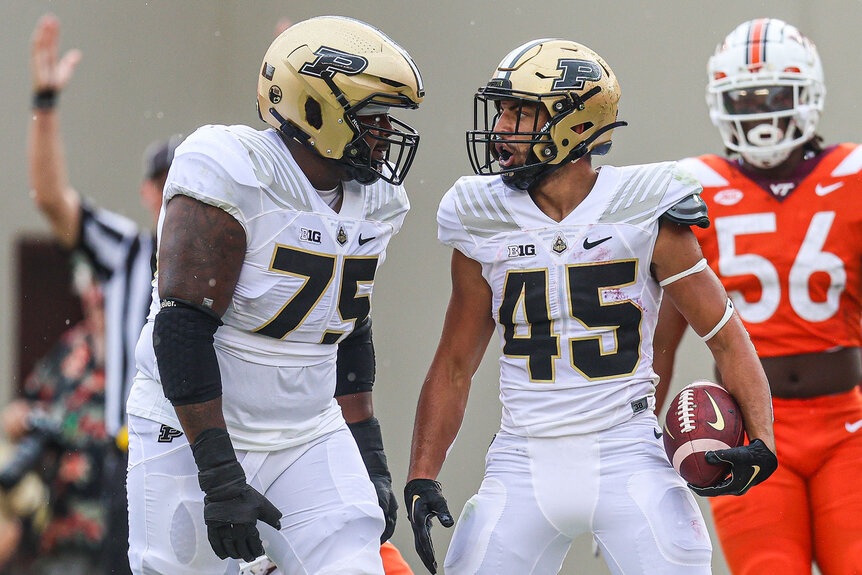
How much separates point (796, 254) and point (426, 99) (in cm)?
237

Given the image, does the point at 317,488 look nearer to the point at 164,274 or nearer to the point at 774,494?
the point at 164,274

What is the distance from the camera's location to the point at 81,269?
192 inches

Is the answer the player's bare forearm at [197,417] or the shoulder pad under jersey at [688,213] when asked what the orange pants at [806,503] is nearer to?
the shoulder pad under jersey at [688,213]

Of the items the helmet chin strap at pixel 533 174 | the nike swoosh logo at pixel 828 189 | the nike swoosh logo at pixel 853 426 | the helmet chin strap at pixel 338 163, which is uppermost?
the helmet chin strap at pixel 338 163

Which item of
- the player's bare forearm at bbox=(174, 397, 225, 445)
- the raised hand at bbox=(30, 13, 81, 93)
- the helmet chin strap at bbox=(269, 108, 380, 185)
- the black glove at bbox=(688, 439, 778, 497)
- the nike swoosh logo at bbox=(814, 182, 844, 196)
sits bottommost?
the black glove at bbox=(688, 439, 778, 497)

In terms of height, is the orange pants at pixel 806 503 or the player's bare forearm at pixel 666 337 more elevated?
the player's bare forearm at pixel 666 337

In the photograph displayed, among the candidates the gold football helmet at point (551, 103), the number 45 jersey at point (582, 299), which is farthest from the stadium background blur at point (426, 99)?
the number 45 jersey at point (582, 299)

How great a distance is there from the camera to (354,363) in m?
3.13

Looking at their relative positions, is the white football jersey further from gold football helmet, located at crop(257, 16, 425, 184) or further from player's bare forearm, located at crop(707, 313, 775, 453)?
player's bare forearm, located at crop(707, 313, 775, 453)

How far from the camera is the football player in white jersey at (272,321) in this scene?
250cm

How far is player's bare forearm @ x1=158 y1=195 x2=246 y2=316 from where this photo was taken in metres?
2.50

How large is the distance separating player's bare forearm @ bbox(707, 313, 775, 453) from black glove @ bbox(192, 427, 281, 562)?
1.13 metres

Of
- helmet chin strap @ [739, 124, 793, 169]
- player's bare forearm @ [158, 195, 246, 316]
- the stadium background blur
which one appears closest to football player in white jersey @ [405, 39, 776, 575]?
player's bare forearm @ [158, 195, 246, 316]

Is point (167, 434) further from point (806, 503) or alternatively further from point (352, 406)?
point (806, 503)
